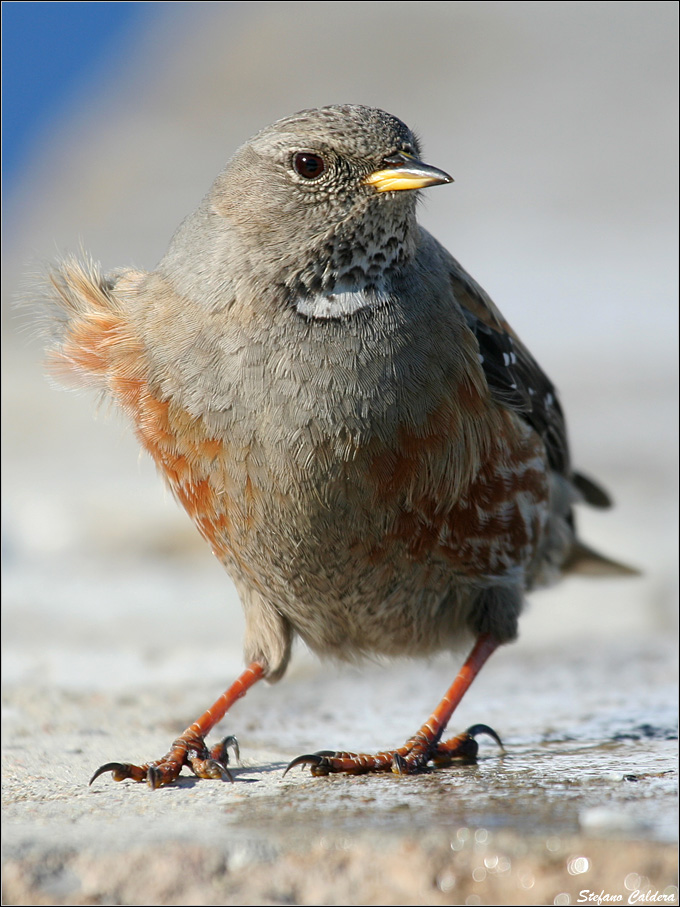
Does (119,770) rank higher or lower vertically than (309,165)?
lower

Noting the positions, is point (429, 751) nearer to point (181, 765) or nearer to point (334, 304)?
point (181, 765)

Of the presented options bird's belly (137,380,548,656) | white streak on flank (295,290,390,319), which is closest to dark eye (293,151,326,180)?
white streak on flank (295,290,390,319)

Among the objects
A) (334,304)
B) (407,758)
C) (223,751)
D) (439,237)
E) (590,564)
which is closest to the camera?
(334,304)

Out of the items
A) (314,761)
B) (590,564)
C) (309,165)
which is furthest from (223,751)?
(590,564)

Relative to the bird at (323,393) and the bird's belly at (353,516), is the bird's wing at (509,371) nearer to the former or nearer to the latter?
the bird at (323,393)

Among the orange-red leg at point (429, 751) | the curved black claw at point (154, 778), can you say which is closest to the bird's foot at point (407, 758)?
the orange-red leg at point (429, 751)

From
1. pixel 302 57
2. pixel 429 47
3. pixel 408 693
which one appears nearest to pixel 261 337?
pixel 408 693

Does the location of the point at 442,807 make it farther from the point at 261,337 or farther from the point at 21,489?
the point at 21,489
